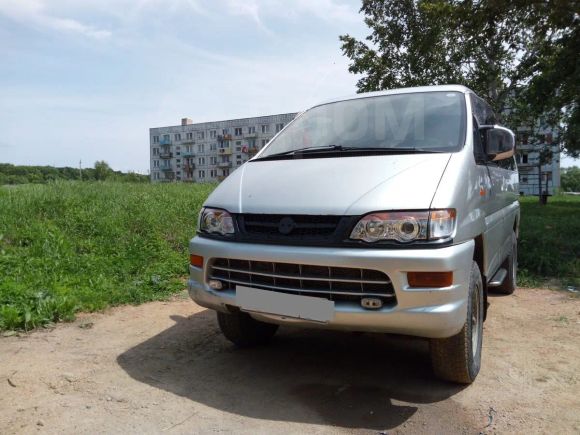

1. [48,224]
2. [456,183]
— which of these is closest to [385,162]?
[456,183]

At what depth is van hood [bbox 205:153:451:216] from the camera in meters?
2.58

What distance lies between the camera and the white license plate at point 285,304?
2.59 meters

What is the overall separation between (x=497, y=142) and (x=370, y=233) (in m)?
1.58

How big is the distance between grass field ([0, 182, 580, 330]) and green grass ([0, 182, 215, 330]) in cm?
1

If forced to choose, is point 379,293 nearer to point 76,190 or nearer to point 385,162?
point 385,162

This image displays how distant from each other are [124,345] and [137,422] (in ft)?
4.36

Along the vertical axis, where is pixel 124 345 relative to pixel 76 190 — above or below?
below

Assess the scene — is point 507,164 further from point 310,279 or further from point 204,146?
point 204,146

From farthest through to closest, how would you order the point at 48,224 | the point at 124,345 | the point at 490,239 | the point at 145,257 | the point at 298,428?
the point at 48,224, the point at 145,257, the point at 124,345, the point at 490,239, the point at 298,428

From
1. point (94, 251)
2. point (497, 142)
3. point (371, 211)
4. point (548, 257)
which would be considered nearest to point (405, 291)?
point (371, 211)

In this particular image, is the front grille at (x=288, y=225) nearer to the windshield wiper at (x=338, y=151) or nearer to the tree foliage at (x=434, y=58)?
the windshield wiper at (x=338, y=151)

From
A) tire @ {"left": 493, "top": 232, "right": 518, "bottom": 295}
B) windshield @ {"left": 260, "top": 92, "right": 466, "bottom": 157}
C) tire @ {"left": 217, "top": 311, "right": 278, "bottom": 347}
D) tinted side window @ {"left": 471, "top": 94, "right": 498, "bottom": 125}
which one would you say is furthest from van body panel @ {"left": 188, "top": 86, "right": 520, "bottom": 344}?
tire @ {"left": 493, "top": 232, "right": 518, "bottom": 295}

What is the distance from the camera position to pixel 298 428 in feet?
8.11

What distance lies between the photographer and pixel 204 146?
93.1m
